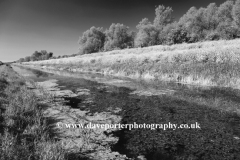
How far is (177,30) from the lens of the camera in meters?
37.0

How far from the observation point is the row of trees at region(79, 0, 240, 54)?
36.5 m

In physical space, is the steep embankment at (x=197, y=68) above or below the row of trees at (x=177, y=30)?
below

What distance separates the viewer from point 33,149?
115 inches

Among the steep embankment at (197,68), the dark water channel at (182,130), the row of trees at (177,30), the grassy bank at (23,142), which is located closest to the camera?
the grassy bank at (23,142)

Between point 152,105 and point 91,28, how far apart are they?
7694 centimetres

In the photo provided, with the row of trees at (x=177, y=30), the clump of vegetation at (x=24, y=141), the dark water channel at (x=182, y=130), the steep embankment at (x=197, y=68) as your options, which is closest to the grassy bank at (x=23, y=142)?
the clump of vegetation at (x=24, y=141)

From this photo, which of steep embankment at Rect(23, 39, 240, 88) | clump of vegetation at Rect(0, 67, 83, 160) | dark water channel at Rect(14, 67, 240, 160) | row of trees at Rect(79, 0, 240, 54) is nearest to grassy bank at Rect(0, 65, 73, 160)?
clump of vegetation at Rect(0, 67, 83, 160)

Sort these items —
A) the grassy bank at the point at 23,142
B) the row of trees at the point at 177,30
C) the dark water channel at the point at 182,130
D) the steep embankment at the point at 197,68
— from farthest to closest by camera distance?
the row of trees at the point at 177,30
the steep embankment at the point at 197,68
the dark water channel at the point at 182,130
the grassy bank at the point at 23,142

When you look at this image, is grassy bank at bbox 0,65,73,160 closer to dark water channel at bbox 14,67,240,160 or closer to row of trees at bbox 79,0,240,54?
dark water channel at bbox 14,67,240,160

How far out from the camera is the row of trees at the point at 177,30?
3650cm

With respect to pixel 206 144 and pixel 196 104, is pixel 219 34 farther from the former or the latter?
pixel 206 144

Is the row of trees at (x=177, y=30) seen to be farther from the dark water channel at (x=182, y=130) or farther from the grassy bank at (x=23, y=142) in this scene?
the grassy bank at (x=23, y=142)

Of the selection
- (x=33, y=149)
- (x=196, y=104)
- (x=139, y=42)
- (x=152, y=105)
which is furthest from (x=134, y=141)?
(x=139, y=42)

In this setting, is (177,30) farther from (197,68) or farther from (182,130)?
(182,130)
